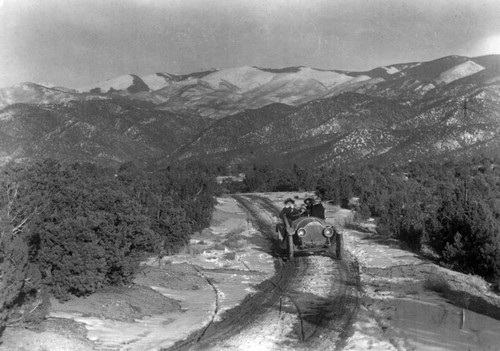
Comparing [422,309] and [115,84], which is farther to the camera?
[115,84]

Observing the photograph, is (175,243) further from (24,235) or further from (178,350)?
(178,350)

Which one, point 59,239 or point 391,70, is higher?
point 391,70

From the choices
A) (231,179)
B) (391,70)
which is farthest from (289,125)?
(391,70)

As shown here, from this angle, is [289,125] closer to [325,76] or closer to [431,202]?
[431,202]

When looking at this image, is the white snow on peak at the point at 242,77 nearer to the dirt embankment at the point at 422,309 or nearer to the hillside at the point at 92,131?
the hillside at the point at 92,131

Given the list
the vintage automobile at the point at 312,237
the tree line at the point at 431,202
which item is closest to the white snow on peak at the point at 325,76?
the tree line at the point at 431,202

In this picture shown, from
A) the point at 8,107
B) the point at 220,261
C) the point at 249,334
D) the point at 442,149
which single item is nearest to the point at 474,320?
the point at 249,334

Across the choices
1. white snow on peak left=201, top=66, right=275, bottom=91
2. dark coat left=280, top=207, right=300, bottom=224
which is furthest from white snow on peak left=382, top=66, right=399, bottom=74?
dark coat left=280, top=207, right=300, bottom=224
